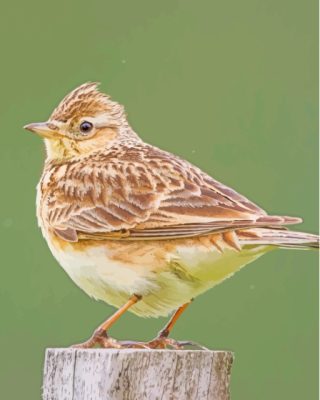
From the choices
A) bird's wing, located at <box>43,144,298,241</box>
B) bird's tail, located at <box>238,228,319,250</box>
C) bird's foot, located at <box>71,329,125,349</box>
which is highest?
bird's wing, located at <box>43,144,298,241</box>

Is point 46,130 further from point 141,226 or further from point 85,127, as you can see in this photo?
point 141,226

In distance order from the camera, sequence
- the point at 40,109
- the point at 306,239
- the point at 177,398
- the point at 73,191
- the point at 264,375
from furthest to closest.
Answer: the point at 40,109, the point at 264,375, the point at 73,191, the point at 306,239, the point at 177,398

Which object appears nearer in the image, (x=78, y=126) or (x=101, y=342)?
(x=101, y=342)

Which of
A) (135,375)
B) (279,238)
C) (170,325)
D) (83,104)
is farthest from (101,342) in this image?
(83,104)

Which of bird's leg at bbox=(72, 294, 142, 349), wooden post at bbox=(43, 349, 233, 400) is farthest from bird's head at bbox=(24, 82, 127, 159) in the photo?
wooden post at bbox=(43, 349, 233, 400)

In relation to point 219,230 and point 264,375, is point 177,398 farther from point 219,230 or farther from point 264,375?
point 264,375

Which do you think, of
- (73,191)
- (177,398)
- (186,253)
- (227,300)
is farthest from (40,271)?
(177,398)

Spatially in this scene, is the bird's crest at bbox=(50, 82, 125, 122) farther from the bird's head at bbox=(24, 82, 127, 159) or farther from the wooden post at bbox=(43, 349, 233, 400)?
the wooden post at bbox=(43, 349, 233, 400)
